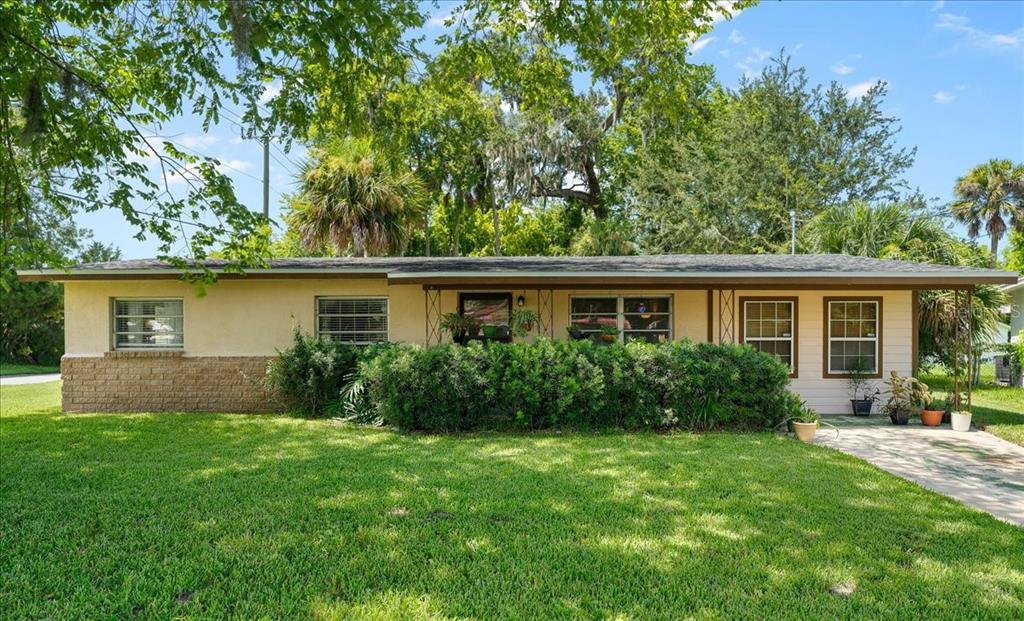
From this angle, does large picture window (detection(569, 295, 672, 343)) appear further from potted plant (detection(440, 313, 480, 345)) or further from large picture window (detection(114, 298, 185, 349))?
large picture window (detection(114, 298, 185, 349))

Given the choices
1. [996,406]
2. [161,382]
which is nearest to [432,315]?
[161,382]

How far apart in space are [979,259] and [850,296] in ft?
24.9

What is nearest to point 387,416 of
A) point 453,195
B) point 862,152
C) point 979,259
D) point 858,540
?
point 858,540

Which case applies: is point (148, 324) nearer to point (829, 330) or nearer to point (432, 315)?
point (432, 315)

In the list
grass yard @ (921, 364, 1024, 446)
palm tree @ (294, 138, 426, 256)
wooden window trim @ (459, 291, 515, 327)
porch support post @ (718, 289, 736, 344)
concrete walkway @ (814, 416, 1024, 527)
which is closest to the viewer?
concrete walkway @ (814, 416, 1024, 527)

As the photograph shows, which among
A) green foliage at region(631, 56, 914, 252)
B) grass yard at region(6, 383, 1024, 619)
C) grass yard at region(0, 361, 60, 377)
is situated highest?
green foliage at region(631, 56, 914, 252)

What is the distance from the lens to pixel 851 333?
10094 mm

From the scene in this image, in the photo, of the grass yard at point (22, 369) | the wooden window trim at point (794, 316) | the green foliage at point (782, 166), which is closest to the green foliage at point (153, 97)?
the wooden window trim at point (794, 316)

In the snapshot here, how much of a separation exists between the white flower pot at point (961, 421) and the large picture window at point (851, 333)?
1.59 metres

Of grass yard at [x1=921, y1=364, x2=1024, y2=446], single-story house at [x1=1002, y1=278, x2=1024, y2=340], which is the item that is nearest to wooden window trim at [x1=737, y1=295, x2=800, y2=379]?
grass yard at [x1=921, y1=364, x2=1024, y2=446]

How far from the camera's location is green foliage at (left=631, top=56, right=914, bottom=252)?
2158cm

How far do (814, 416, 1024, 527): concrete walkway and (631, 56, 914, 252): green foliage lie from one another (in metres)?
13.7

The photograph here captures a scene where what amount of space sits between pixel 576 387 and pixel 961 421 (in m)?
5.87

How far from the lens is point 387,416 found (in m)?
8.01
